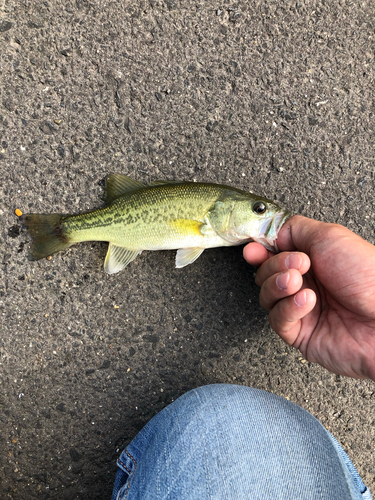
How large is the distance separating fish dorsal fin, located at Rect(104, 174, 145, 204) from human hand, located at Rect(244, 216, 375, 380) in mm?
1119

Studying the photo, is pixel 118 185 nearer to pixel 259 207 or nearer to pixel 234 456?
pixel 259 207

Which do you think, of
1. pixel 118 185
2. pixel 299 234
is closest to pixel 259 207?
pixel 299 234

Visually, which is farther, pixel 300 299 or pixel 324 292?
pixel 324 292

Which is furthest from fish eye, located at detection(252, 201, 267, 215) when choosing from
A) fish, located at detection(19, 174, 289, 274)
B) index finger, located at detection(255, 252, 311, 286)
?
index finger, located at detection(255, 252, 311, 286)

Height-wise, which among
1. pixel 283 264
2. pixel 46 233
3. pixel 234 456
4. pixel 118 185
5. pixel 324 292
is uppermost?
pixel 118 185

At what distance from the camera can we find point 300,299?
7.00ft

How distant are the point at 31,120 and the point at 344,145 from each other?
115 inches

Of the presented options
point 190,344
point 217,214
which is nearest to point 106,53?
point 217,214

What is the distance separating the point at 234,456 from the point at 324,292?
1.44 meters

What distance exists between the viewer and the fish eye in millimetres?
2512

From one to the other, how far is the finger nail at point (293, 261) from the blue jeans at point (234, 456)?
1.22 meters

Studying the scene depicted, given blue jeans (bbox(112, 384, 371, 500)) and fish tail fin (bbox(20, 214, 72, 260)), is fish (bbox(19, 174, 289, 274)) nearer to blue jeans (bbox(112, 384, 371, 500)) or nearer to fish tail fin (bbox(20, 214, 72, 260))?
fish tail fin (bbox(20, 214, 72, 260))

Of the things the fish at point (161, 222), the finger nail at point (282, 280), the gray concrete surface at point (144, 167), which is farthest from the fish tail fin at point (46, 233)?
the finger nail at point (282, 280)

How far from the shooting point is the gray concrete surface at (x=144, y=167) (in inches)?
113
